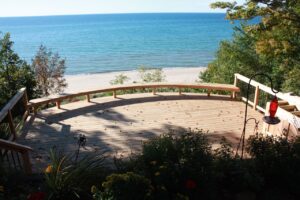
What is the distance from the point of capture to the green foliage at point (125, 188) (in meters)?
2.50

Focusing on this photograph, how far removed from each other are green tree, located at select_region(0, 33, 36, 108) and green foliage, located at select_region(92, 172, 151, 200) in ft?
21.0

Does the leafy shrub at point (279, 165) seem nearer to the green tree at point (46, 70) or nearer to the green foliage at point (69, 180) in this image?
the green foliage at point (69, 180)

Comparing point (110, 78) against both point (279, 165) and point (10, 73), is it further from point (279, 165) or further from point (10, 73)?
point (279, 165)

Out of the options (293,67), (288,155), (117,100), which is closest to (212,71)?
(293,67)

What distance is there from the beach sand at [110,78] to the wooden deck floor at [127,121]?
12.3 m

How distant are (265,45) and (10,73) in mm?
7478

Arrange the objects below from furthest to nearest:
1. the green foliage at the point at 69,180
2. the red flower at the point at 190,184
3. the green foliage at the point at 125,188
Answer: the green foliage at the point at 69,180, the red flower at the point at 190,184, the green foliage at the point at 125,188

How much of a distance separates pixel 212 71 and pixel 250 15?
571 centimetres

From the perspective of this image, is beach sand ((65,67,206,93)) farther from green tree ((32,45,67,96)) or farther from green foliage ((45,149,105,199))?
green foliage ((45,149,105,199))

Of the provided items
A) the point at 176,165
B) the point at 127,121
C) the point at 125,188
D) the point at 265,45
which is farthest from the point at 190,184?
the point at 265,45

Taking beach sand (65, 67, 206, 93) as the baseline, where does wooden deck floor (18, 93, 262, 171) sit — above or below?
above

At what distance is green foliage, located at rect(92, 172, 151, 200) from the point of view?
2.50 m

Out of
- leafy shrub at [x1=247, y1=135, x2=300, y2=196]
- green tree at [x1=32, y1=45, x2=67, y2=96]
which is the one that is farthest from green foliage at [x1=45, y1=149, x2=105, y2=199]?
green tree at [x1=32, y1=45, x2=67, y2=96]

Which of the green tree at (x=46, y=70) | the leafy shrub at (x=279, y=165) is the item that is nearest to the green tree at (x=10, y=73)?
the green tree at (x=46, y=70)
